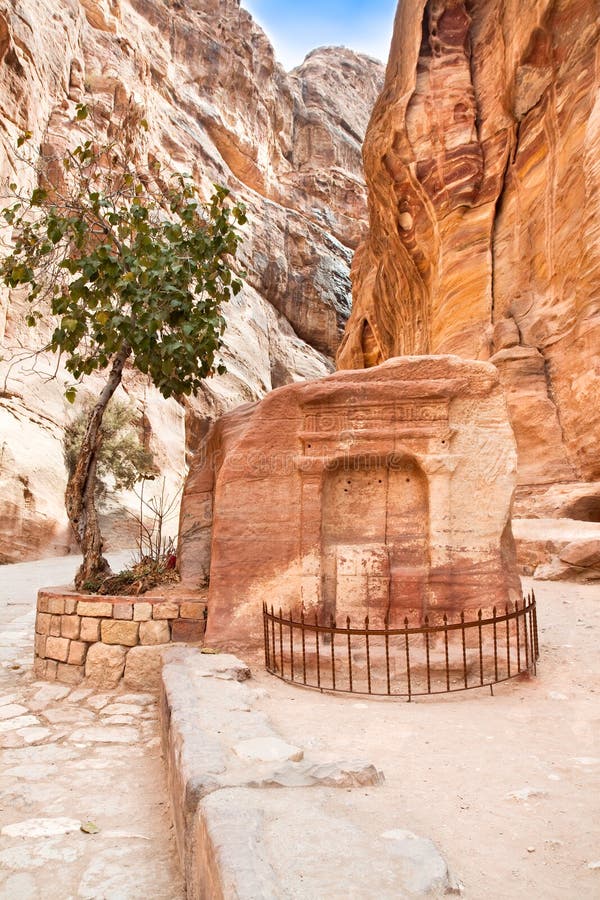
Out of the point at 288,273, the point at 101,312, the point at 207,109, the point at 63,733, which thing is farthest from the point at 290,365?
the point at 63,733

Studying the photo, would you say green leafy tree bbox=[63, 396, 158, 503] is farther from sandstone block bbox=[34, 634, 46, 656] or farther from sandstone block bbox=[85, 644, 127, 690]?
sandstone block bbox=[85, 644, 127, 690]

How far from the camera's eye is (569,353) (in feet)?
47.0

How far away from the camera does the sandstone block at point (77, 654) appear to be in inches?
242

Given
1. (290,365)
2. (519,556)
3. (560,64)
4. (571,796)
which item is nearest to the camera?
(571,796)

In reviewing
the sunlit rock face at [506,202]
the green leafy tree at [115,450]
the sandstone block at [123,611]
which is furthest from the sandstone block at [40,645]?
the green leafy tree at [115,450]

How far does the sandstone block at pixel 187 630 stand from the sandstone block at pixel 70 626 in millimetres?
997

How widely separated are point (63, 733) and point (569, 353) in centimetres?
1355

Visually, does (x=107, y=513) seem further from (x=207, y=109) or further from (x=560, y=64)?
(x=207, y=109)

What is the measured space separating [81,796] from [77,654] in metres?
→ 2.49

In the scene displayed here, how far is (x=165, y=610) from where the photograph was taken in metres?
6.25

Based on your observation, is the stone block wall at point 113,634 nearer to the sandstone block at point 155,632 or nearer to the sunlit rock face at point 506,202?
the sandstone block at point 155,632

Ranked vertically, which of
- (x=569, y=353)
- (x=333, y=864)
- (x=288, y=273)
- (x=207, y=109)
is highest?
(x=207, y=109)

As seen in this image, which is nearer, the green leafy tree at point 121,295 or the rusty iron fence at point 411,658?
the rusty iron fence at point 411,658

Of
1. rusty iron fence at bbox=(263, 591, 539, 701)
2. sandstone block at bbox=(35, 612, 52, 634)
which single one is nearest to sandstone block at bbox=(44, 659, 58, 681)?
sandstone block at bbox=(35, 612, 52, 634)
